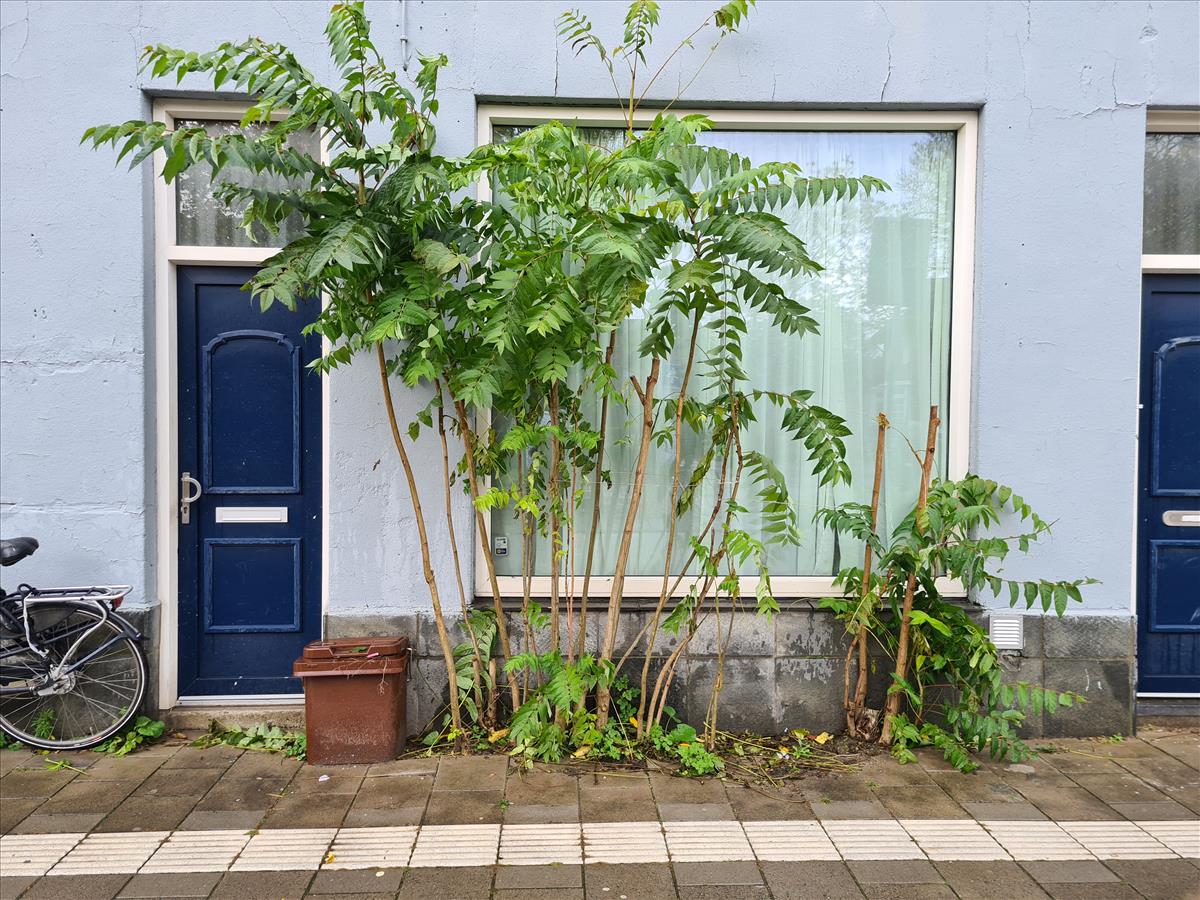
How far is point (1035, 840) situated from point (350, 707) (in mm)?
3161

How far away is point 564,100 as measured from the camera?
4453 millimetres

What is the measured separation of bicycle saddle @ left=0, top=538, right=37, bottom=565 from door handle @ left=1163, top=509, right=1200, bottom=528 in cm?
623

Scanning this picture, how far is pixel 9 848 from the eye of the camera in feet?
11.0

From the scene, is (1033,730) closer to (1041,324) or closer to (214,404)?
(1041,324)

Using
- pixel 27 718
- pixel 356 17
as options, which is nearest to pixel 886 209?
pixel 356 17

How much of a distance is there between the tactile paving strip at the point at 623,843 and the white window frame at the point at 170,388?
1957 mm

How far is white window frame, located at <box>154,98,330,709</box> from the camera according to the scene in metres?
4.50

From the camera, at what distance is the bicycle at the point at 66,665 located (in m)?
4.27

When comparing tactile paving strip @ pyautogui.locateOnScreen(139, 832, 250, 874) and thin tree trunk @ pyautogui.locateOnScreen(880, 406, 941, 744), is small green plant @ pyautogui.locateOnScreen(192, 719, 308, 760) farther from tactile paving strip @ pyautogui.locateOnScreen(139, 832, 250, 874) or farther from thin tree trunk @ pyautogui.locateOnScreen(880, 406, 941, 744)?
thin tree trunk @ pyautogui.locateOnScreen(880, 406, 941, 744)

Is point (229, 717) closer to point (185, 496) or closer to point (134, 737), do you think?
point (134, 737)

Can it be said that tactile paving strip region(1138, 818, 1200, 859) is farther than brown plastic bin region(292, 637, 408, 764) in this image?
No

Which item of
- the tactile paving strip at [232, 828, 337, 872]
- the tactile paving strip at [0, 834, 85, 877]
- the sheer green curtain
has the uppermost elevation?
the sheer green curtain

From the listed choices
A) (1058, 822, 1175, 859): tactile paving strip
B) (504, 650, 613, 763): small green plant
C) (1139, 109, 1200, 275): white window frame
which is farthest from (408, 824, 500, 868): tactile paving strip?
(1139, 109, 1200, 275): white window frame

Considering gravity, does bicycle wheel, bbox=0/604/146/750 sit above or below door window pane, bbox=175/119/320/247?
below
